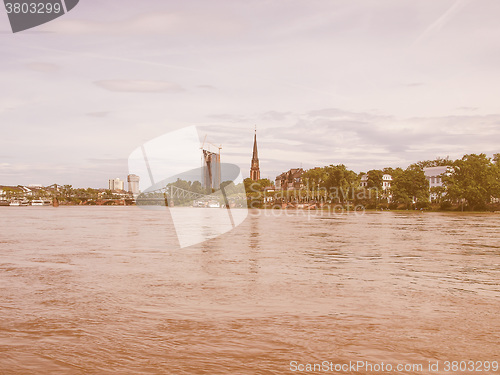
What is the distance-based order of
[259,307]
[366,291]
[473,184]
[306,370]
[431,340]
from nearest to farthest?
[306,370], [431,340], [259,307], [366,291], [473,184]

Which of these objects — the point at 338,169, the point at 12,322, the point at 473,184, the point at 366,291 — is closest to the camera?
the point at 12,322

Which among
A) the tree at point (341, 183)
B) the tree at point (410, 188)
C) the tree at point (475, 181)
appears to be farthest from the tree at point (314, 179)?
the tree at point (475, 181)

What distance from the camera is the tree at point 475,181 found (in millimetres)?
109250

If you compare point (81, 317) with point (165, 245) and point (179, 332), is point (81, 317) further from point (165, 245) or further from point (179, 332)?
point (165, 245)

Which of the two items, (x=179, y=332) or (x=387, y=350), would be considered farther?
(x=179, y=332)

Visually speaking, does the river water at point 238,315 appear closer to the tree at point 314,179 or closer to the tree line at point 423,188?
the tree line at point 423,188

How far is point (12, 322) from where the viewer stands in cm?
1000

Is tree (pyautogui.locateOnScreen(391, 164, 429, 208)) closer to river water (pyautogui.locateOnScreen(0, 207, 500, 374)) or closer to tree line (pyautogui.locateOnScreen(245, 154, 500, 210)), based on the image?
tree line (pyautogui.locateOnScreen(245, 154, 500, 210))

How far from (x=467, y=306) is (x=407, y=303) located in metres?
1.45

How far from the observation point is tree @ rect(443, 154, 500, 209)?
358ft

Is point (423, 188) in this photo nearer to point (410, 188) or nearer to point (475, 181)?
point (410, 188)

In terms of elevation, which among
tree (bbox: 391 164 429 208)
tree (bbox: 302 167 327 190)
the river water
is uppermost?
tree (bbox: 302 167 327 190)

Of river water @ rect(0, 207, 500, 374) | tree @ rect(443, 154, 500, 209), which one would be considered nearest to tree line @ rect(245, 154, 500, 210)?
tree @ rect(443, 154, 500, 209)

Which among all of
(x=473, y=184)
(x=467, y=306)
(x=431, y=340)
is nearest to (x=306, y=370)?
(x=431, y=340)
